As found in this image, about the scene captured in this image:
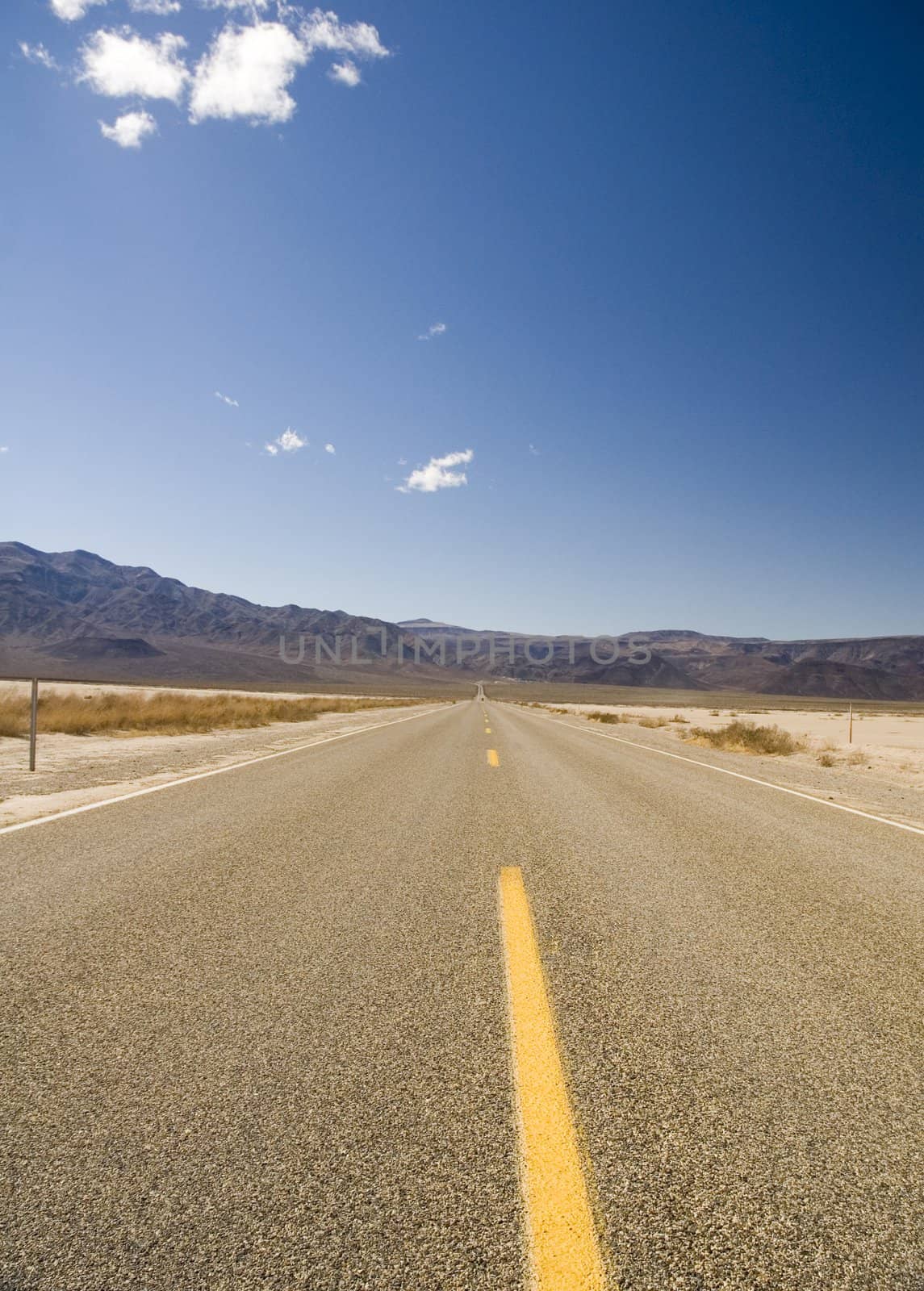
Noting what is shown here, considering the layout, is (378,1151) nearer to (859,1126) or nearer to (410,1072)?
(410,1072)

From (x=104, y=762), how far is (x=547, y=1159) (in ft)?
35.8

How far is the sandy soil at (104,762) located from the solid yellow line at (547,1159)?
5441mm

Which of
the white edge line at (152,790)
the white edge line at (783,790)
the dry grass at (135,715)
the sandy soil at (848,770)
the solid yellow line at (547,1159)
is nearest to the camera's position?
the solid yellow line at (547,1159)

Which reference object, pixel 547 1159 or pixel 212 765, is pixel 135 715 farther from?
pixel 547 1159

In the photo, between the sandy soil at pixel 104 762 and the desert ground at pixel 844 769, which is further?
the desert ground at pixel 844 769

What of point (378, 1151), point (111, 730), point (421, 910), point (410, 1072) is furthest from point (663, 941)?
point (111, 730)

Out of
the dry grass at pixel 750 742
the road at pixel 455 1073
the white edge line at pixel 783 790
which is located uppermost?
the road at pixel 455 1073

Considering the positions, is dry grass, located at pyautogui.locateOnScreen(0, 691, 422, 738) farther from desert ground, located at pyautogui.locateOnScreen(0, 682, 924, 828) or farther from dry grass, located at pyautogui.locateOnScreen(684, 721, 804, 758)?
dry grass, located at pyautogui.locateOnScreen(684, 721, 804, 758)

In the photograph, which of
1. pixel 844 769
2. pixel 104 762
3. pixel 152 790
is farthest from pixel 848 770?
pixel 104 762

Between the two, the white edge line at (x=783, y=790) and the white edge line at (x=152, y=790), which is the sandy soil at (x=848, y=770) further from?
the white edge line at (x=152, y=790)

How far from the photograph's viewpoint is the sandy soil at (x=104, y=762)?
7230 millimetres

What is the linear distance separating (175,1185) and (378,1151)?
51 centimetres

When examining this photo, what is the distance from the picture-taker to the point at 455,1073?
216 centimetres

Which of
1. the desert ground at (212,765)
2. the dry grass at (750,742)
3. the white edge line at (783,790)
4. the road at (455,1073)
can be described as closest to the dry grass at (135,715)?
the desert ground at (212,765)
